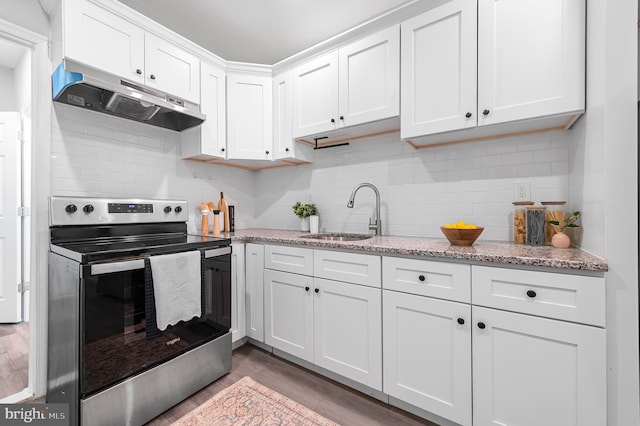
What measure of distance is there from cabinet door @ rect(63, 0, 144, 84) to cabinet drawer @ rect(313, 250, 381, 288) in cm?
166

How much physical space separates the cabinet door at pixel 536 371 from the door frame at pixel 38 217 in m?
2.39

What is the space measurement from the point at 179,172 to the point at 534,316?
101 inches

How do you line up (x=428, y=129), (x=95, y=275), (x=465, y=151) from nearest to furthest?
1. (x=95, y=275)
2. (x=428, y=129)
3. (x=465, y=151)

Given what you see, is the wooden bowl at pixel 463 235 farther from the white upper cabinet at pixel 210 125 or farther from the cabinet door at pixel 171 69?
the cabinet door at pixel 171 69

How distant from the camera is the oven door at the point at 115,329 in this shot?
→ 1.30m

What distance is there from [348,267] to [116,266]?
3.93 ft

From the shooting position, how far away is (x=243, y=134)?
2.48 metres

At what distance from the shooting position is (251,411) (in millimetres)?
1549

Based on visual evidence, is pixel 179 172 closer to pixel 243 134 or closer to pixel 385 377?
pixel 243 134

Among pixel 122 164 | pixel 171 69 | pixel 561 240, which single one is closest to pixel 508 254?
pixel 561 240

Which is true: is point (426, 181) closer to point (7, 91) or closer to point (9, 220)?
point (9, 220)

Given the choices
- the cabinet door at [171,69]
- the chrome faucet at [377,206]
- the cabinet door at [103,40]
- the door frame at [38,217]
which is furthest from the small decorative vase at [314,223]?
the door frame at [38,217]

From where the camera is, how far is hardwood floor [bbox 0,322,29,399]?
1785 mm

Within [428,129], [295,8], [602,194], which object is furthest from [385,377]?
[295,8]
